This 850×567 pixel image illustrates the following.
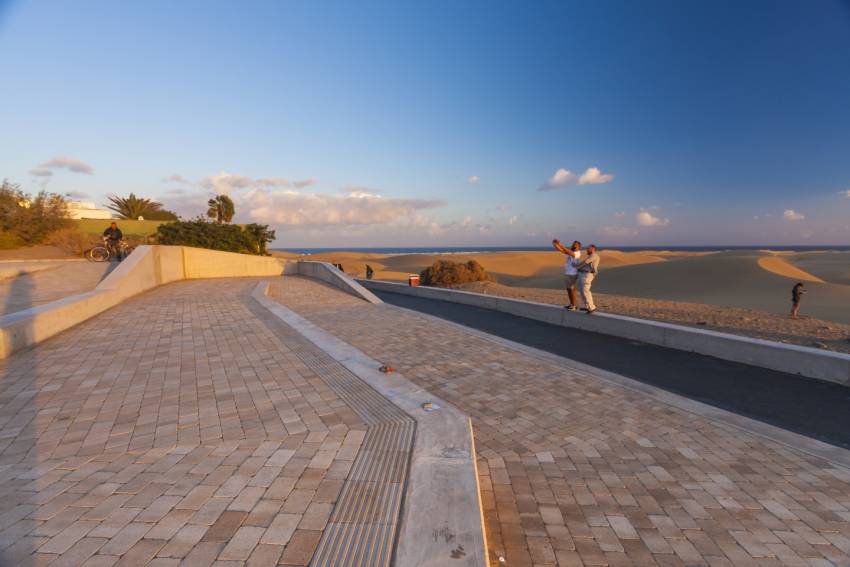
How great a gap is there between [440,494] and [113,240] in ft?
67.8

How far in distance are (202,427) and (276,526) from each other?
5.91ft

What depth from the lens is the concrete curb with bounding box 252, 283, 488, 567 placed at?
209cm

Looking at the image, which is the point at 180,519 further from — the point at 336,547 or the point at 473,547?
the point at 473,547

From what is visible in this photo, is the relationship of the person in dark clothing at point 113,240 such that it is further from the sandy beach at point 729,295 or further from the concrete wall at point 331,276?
the sandy beach at point 729,295

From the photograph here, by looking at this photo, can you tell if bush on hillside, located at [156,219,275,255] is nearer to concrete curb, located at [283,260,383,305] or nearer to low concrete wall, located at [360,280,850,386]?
concrete curb, located at [283,260,383,305]

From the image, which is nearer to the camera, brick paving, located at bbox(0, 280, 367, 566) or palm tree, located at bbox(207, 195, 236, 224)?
brick paving, located at bbox(0, 280, 367, 566)

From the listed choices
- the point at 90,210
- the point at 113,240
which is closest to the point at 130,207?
the point at 90,210

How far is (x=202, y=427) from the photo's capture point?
3629 millimetres

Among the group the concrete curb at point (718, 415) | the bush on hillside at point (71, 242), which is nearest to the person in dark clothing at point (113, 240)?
the bush on hillside at point (71, 242)

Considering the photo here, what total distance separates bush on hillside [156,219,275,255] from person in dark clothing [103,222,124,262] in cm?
1454

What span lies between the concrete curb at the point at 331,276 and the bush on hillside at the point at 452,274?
26.5ft

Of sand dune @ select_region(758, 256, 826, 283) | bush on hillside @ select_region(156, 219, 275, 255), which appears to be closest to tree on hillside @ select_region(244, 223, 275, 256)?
bush on hillside @ select_region(156, 219, 275, 255)

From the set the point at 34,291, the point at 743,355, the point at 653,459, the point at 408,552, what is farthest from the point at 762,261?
the point at 34,291

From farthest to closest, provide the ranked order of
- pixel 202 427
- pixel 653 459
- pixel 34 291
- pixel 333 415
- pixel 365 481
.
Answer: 1. pixel 34 291
2. pixel 333 415
3. pixel 202 427
4. pixel 653 459
5. pixel 365 481
